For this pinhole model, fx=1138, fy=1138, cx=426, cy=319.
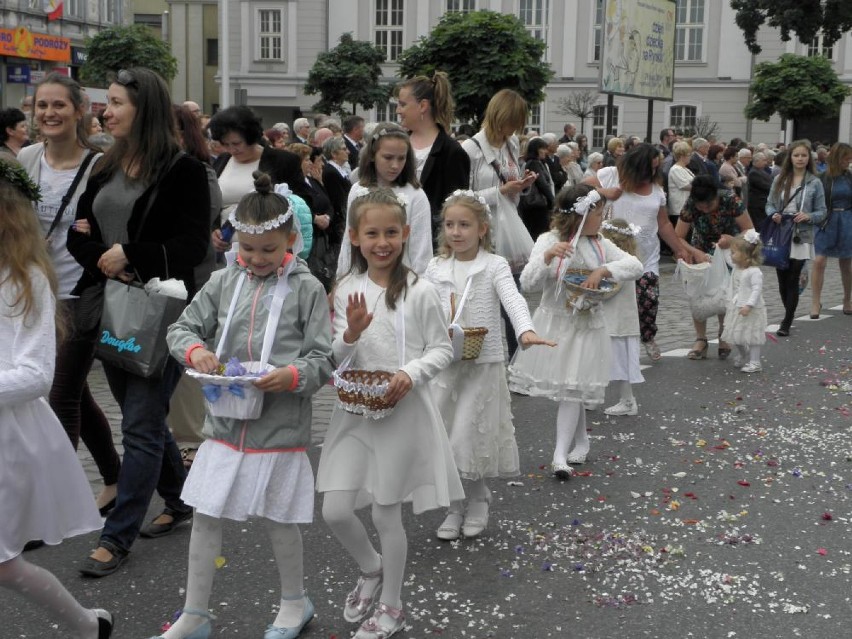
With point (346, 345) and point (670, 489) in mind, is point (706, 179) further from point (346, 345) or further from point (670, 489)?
point (346, 345)

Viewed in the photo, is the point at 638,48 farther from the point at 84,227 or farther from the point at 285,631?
the point at 285,631

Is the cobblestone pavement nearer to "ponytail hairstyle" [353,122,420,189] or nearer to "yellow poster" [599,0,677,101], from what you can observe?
"ponytail hairstyle" [353,122,420,189]

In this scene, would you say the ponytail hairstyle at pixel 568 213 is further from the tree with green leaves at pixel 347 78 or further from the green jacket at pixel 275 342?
the tree with green leaves at pixel 347 78

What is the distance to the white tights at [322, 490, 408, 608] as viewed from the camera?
415cm

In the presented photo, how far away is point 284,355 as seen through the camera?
13.1ft

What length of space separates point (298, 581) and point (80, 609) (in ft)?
2.50

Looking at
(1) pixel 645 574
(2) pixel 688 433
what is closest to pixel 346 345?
(1) pixel 645 574

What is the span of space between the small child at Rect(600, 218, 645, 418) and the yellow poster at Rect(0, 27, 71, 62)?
4230 cm

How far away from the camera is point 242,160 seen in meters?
6.64

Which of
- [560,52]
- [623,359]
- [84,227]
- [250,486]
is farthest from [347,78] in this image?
[250,486]

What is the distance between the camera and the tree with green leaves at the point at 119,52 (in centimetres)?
4731

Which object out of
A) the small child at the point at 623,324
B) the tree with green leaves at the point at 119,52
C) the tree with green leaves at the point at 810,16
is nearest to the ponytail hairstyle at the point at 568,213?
the small child at the point at 623,324

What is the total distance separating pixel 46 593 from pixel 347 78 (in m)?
43.1

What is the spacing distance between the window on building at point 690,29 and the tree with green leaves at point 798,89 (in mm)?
11142
